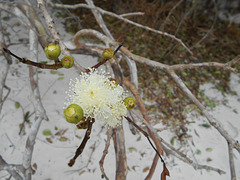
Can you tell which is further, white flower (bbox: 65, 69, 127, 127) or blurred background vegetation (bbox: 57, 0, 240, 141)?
blurred background vegetation (bbox: 57, 0, 240, 141)

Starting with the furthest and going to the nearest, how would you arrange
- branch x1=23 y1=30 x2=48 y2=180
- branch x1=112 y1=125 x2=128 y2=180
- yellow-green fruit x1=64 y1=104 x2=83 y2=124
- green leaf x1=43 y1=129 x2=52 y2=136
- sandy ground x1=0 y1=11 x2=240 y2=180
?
green leaf x1=43 y1=129 x2=52 y2=136 → sandy ground x1=0 y1=11 x2=240 y2=180 → branch x1=23 y1=30 x2=48 y2=180 → branch x1=112 y1=125 x2=128 y2=180 → yellow-green fruit x1=64 y1=104 x2=83 y2=124

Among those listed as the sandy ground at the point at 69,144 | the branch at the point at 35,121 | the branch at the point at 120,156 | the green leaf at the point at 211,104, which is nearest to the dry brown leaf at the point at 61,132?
the sandy ground at the point at 69,144

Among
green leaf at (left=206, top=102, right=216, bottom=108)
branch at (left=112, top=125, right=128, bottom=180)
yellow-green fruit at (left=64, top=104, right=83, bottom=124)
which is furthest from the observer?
green leaf at (left=206, top=102, right=216, bottom=108)

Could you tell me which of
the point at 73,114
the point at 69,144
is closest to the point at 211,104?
the point at 69,144

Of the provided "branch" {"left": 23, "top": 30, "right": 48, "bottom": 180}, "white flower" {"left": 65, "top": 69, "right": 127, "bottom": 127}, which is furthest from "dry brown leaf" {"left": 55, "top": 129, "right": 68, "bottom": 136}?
"white flower" {"left": 65, "top": 69, "right": 127, "bottom": 127}

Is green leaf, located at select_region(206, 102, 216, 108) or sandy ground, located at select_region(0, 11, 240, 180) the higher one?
green leaf, located at select_region(206, 102, 216, 108)

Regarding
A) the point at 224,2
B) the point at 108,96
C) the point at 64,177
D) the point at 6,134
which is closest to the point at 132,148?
the point at 64,177

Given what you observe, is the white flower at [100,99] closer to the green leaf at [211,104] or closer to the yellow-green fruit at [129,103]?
the yellow-green fruit at [129,103]

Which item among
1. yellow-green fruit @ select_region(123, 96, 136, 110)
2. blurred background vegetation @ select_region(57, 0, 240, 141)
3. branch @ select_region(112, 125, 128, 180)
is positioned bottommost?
branch @ select_region(112, 125, 128, 180)

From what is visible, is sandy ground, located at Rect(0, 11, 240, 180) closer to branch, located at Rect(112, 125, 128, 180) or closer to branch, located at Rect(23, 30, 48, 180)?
branch, located at Rect(23, 30, 48, 180)

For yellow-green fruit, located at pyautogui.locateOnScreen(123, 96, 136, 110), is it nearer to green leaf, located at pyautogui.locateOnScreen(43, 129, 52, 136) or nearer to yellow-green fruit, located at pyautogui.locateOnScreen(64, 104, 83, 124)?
yellow-green fruit, located at pyautogui.locateOnScreen(64, 104, 83, 124)

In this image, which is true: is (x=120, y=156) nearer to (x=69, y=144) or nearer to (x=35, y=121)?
(x=35, y=121)
